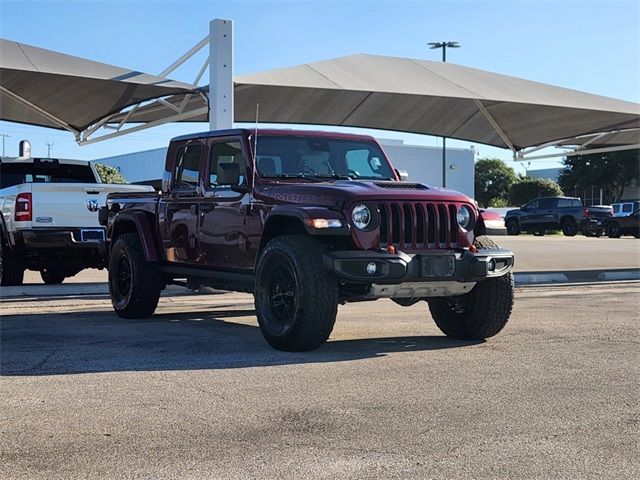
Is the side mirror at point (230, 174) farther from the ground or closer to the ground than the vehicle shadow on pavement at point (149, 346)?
farther from the ground

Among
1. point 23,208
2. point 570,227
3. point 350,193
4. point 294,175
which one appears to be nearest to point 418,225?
point 350,193

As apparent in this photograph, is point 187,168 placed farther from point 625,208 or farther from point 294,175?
point 625,208

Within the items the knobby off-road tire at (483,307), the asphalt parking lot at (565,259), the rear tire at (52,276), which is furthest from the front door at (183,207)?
the asphalt parking lot at (565,259)

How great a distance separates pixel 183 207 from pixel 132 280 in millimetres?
1046

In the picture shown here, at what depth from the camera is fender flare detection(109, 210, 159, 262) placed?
865 centimetres

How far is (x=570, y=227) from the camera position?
3666cm

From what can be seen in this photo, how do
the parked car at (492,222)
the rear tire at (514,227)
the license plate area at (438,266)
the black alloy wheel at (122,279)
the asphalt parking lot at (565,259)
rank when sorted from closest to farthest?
the license plate area at (438,266), the parked car at (492,222), the black alloy wheel at (122,279), the asphalt parking lot at (565,259), the rear tire at (514,227)

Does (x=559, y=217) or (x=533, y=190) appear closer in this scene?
(x=559, y=217)

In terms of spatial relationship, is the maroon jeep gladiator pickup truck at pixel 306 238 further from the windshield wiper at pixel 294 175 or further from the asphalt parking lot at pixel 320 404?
the asphalt parking lot at pixel 320 404

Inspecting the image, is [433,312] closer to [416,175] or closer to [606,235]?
[606,235]

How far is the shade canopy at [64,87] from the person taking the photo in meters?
14.4

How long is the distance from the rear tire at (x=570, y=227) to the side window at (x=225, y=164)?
3071cm

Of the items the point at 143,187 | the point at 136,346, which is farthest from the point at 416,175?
the point at 136,346

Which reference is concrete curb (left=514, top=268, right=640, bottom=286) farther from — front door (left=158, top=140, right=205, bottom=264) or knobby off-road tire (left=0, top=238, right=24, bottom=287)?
knobby off-road tire (left=0, top=238, right=24, bottom=287)
